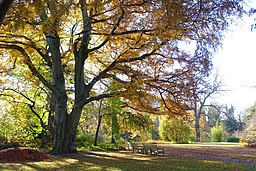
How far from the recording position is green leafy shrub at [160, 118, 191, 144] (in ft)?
102

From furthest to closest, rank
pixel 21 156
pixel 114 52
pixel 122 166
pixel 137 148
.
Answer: pixel 137 148, pixel 114 52, pixel 21 156, pixel 122 166

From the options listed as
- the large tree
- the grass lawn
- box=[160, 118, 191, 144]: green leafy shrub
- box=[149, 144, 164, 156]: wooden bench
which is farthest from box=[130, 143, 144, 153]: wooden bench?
box=[160, 118, 191, 144]: green leafy shrub

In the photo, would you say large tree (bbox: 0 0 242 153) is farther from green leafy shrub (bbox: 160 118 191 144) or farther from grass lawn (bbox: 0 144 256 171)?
green leafy shrub (bbox: 160 118 191 144)

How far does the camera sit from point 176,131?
31562 millimetres

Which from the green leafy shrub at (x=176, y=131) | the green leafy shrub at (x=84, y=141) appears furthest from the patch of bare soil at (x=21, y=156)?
the green leafy shrub at (x=176, y=131)

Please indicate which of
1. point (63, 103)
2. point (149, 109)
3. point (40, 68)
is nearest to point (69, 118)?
point (63, 103)

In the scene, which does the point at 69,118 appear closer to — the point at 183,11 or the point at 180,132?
the point at 183,11

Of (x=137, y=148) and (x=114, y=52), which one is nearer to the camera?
(x=114, y=52)

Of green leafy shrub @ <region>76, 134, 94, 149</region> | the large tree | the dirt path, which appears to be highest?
the large tree

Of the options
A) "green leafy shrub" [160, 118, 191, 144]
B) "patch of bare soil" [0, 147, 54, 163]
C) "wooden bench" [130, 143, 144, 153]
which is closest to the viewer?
"patch of bare soil" [0, 147, 54, 163]

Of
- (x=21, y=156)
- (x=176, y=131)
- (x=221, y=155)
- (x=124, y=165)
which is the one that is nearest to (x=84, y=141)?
(x=21, y=156)

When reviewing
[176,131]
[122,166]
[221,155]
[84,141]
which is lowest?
[122,166]

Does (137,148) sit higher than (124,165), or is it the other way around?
(137,148)

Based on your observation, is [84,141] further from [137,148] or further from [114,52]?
[114,52]
